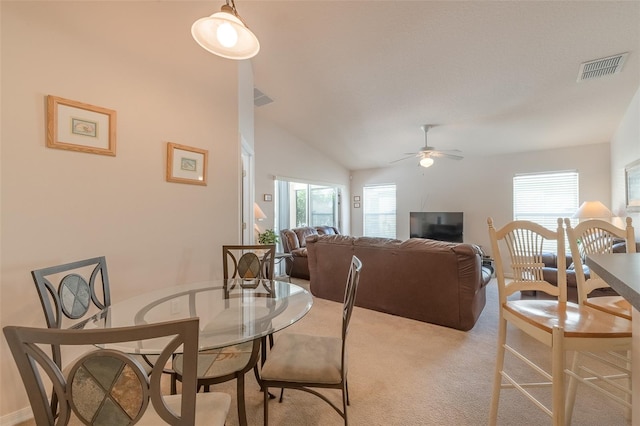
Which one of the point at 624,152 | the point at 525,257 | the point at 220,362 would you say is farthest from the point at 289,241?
the point at 624,152

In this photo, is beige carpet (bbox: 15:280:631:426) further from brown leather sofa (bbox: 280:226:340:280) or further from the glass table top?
brown leather sofa (bbox: 280:226:340:280)

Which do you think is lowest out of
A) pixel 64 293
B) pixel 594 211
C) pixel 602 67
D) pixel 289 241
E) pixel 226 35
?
pixel 289 241

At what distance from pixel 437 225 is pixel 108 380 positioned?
6069mm

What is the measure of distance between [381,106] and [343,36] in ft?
4.79

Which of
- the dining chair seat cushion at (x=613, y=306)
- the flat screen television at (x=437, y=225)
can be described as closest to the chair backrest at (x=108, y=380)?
the dining chair seat cushion at (x=613, y=306)

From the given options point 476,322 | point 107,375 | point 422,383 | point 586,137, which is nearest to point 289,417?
point 422,383

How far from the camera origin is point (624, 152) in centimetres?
368

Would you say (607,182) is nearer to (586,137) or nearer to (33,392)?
(586,137)

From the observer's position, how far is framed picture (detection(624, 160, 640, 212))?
3092 mm

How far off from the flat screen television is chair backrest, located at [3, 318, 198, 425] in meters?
5.86

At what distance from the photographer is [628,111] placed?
138 inches

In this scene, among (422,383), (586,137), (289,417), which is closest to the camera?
(289,417)

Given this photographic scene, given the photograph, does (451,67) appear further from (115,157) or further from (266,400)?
(266,400)

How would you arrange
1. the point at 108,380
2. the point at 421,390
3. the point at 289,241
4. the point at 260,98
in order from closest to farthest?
the point at 108,380
the point at 421,390
the point at 260,98
the point at 289,241
